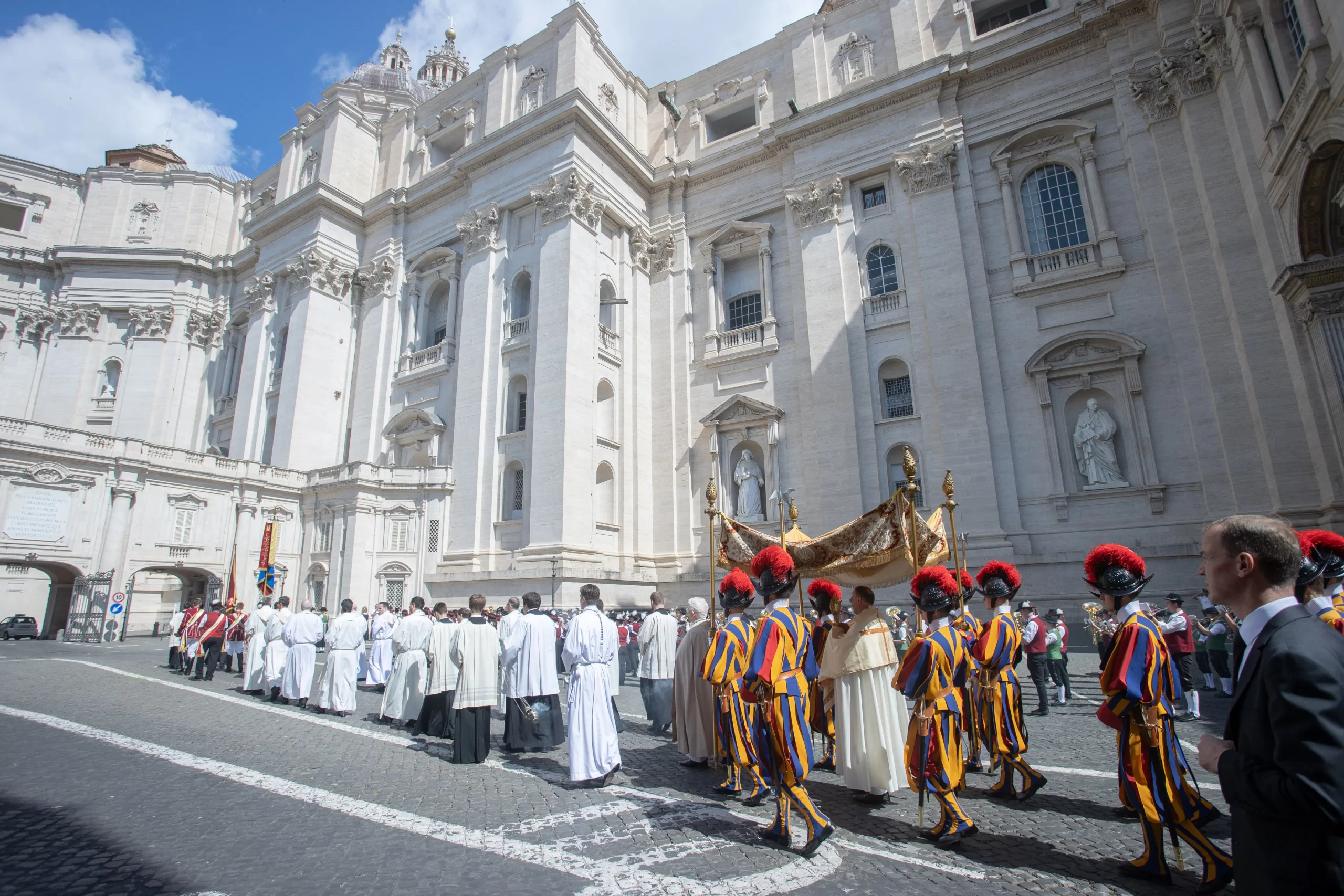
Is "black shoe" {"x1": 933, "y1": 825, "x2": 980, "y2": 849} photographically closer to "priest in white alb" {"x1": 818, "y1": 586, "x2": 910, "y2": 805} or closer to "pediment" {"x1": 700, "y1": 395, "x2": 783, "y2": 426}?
"priest in white alb" {"x1": 818, "y1": 586, "x2": 910, "y2": 805}

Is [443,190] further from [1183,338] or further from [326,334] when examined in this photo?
[1183,338]

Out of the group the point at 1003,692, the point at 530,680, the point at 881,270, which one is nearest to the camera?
the point at 1003,692

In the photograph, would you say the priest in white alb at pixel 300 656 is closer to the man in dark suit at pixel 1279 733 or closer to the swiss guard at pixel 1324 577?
the man in dark suit at pixel 1279 733

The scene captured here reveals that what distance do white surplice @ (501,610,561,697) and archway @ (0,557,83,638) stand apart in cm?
Answer: 2716

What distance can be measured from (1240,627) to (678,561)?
2192 centimetres

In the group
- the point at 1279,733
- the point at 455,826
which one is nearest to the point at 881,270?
the point at 455,826

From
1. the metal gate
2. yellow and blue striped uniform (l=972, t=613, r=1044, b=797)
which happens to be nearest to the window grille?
yellow and blue striped uniform (l=972, t=613, r=1044, b=797)

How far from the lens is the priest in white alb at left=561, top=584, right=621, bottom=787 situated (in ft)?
23.0

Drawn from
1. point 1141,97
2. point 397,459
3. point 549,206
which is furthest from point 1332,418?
point 397,459

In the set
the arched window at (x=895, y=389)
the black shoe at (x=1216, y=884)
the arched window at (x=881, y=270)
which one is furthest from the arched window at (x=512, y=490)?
the black shoe at (x=1216, y=884)

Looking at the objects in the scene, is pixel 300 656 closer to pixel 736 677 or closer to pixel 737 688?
pixel 737 688

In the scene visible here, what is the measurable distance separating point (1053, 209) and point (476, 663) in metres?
21.3

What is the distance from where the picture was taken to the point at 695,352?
26.0m

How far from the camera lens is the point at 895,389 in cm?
2239
